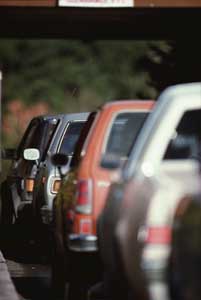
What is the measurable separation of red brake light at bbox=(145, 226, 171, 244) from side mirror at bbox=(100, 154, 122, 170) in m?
2.16

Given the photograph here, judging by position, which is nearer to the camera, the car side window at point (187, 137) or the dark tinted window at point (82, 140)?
the car side window at point (187, 137)

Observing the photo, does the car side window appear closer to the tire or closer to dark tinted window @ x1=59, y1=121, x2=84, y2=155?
dark tinted window @ x1=59, y1=121, x2=84, y2=155

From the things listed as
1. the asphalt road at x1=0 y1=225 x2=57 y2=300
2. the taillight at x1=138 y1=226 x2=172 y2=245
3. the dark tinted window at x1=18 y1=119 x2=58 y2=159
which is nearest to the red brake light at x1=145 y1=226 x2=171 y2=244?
the taillight at x1=138 y1=226 x2=172 y2=245

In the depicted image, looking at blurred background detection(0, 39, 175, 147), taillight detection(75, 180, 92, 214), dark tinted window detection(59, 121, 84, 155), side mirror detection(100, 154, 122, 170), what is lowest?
taillight detection(75, 180, 92, 214)

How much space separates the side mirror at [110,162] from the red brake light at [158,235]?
2164mm

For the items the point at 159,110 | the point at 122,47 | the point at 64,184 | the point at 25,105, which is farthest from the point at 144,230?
the point at 122,47

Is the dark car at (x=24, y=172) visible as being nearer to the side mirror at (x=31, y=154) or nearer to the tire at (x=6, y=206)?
the tire at (x=6, y=206)

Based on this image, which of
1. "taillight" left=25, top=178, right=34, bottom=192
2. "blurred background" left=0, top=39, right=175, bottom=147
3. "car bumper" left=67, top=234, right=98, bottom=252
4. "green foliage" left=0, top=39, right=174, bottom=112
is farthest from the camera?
"green foliage" left=0, top=39, right=174, bottom=112

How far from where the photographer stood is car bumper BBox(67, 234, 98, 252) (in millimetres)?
11890

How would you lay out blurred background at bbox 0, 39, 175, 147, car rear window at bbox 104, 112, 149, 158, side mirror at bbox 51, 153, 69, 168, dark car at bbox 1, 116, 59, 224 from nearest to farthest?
car rear window at bbox 104, 112, 149, 158, side mirror at bbox 51, 153, 69, 168, dark car at bbox 1, 116, 59, 224, blurred background at bbox 0, 39, 175, 147

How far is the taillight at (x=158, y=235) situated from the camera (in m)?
8.86

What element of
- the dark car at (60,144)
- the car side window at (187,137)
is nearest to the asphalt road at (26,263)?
the dark car at (60,144)

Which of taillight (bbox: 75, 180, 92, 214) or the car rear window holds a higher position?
the car rear window

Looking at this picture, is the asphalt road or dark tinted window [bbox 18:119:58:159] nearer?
the asphalt road
